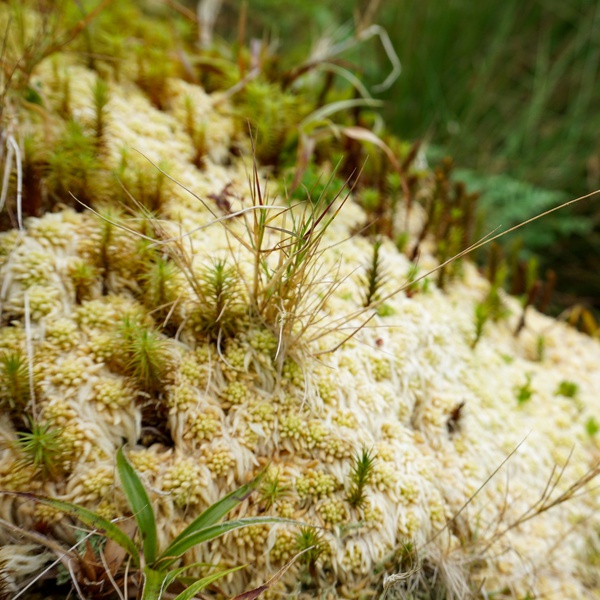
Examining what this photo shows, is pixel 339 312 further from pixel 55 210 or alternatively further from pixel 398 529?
pixel 55 210

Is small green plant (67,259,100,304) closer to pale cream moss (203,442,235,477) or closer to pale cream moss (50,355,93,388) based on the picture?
pale cream moss (50,355,93,388)

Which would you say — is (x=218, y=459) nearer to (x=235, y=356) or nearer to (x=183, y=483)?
(x=183, y=483)

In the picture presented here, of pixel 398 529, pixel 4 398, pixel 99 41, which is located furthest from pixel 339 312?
pixel 99 41

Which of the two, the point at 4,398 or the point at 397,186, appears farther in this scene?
the point at 397,186

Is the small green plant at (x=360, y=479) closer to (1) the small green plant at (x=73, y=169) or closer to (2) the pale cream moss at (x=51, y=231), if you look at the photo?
(2) the pale cream moss at (x=51, y=231)

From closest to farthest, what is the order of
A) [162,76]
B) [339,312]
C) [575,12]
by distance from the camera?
[339,312], [162,76], [575,12]

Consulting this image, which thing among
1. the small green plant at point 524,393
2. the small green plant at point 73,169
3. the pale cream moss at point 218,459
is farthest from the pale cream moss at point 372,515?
the small green plant at point 73,169

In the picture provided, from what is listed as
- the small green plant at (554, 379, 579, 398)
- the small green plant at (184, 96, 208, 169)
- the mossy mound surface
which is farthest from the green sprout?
the small green plant at (554, 379, 579, 398)

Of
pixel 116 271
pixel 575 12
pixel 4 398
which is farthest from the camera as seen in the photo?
pixel 575 12

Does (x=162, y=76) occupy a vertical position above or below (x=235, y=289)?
above
